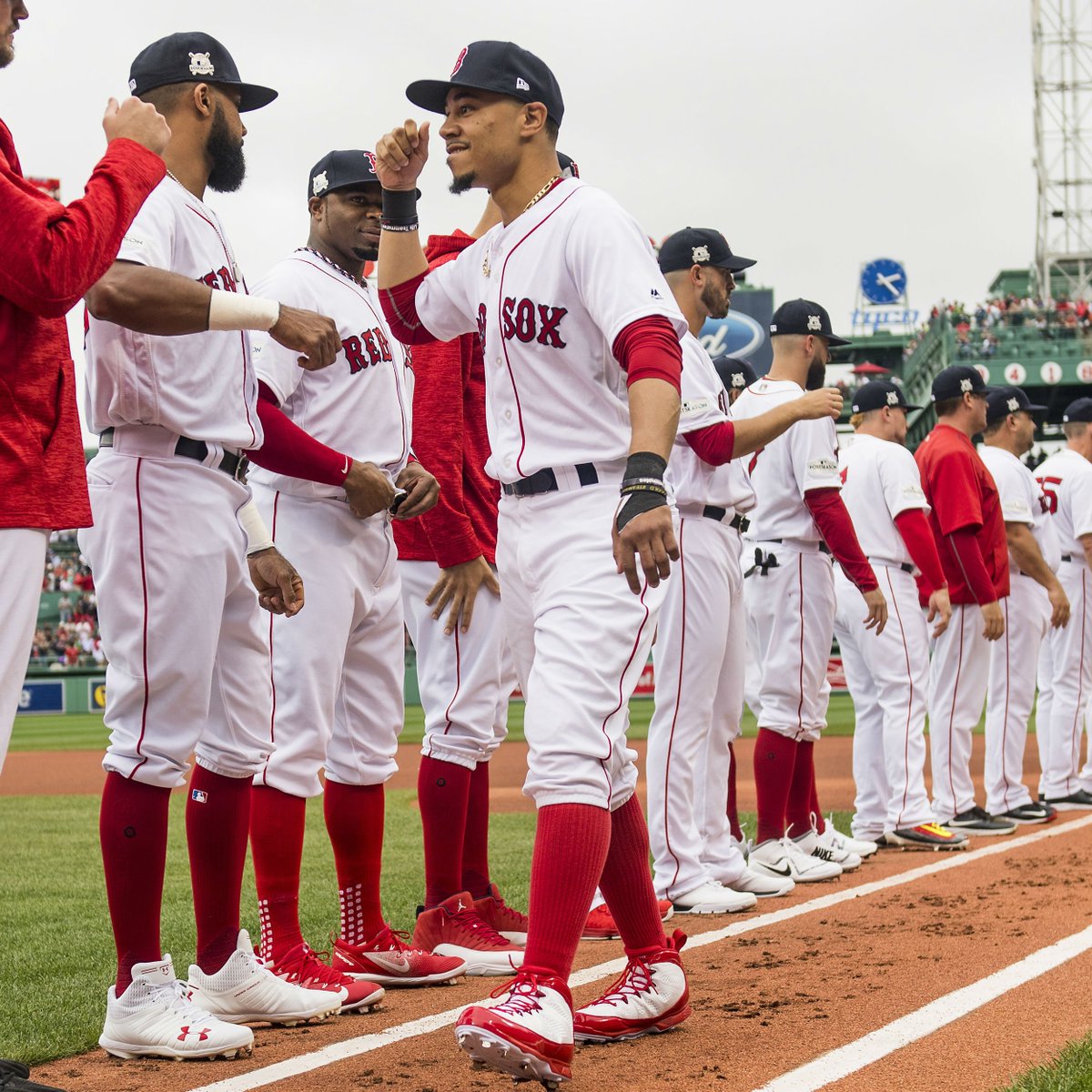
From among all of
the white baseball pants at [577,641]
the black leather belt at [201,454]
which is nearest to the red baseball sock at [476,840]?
the white baseball pants at [577,641]

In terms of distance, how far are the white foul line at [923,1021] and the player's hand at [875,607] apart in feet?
7.73

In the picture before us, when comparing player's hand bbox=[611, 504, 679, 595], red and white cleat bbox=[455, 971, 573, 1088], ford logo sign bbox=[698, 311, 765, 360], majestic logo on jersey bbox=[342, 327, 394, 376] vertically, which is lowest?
red and white cleat bbox=[455, 971, 573, 1088]

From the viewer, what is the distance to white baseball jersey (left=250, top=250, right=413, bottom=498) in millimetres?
4109

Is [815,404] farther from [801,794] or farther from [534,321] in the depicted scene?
[801,794]

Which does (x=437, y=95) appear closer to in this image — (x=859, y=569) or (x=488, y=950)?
(x=488, y=950)

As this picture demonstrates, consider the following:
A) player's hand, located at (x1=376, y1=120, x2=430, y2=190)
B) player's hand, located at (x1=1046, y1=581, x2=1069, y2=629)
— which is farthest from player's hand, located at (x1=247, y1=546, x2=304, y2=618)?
player's hand, located at (x1=1046, y1=581, x2=1069, y2=629)

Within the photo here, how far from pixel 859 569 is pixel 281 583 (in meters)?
3.51

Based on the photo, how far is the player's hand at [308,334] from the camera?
3307mm

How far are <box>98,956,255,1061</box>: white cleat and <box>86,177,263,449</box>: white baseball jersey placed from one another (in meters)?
1.28

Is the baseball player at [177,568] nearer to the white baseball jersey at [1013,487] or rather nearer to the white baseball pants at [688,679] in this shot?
the white baseball pants at [688,679]

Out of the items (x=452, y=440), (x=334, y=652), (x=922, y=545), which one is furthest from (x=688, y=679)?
(x=922, y=545)

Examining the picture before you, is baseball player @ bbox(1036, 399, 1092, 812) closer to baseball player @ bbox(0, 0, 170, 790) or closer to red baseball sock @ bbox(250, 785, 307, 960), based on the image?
red baseball sock @ bbox(250, 785, 307, 960)

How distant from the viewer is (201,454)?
3.38 meters

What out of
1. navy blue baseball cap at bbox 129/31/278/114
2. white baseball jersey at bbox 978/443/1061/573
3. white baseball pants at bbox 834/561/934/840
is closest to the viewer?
navy blue baseball cap at bbox 129/31/278/114
